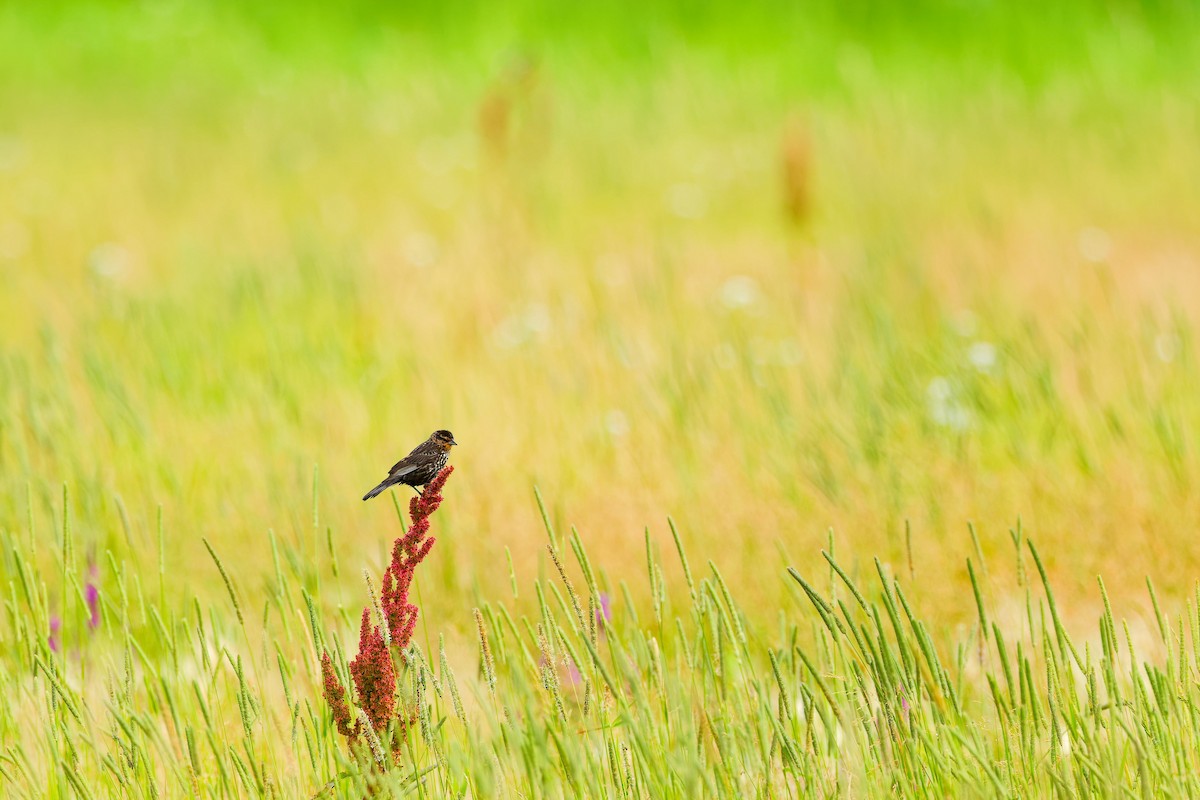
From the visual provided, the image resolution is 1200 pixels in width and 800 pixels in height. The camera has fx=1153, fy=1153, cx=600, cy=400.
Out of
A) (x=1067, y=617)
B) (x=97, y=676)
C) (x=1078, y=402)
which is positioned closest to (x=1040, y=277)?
(x=1078, y=402)

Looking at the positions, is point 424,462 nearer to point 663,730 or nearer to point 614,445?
point 663,730

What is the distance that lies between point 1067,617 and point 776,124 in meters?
6.38

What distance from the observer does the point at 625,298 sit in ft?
15.1

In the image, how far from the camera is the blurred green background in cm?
269

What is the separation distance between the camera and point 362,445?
10.3ft

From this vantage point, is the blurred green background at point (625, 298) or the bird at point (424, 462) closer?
the bird at point (424, 462)

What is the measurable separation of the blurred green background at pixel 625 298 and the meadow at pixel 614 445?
0.02m

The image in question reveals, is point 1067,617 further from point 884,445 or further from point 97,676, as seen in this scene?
point 97,676

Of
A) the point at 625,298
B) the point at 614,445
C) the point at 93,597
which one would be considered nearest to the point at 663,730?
the point at 93,597

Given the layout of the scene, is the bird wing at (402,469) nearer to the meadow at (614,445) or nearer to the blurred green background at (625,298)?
the meadow at (614,445)

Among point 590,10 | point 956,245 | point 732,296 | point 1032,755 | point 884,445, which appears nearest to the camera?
point 1032,755

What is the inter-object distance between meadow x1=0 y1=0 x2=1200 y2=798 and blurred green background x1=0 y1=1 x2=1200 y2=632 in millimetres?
22

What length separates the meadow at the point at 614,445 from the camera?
156 centimetres

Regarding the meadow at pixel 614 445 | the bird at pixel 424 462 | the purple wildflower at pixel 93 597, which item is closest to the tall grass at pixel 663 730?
the meadow at pixel 614 445
